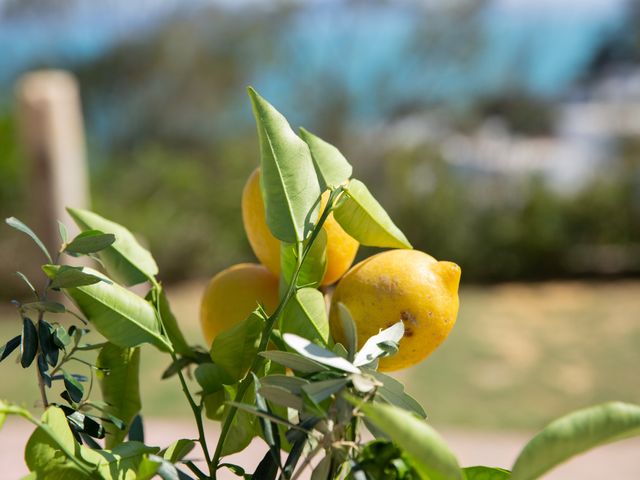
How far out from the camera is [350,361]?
0.47m

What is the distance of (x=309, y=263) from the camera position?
0.50 m

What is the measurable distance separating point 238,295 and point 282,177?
0.16 metres

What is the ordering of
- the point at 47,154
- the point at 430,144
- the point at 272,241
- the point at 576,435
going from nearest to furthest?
the point at 576,435
the point at 272,241
the point at 47,154
the point at 430,144

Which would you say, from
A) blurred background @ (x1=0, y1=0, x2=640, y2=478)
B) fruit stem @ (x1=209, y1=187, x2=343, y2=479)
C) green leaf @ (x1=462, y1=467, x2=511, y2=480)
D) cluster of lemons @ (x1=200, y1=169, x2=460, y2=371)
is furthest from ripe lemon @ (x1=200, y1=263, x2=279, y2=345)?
blurred background @ (x1=0, y1=0, x2=640, y2=478)

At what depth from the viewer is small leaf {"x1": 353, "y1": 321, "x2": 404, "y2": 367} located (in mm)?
468

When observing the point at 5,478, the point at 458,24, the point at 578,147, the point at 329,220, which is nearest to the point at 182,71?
the point at 458,24

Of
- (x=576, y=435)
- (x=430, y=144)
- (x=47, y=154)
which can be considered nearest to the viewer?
(x=576, y=435)

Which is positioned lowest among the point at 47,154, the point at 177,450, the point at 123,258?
the point at 177,450

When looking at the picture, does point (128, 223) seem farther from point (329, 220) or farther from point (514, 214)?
point (329, 220)

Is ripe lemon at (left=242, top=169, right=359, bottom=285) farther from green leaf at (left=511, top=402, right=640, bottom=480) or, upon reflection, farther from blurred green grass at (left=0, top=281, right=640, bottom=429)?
blurred green grass at (left=0, top=281, right=640, bottom=429)

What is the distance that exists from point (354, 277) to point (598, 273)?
5975 millimetres

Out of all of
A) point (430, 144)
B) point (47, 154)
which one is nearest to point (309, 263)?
point (47, 154)

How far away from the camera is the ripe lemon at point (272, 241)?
1.91 feet

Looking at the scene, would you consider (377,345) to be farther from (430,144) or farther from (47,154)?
(430,144)
